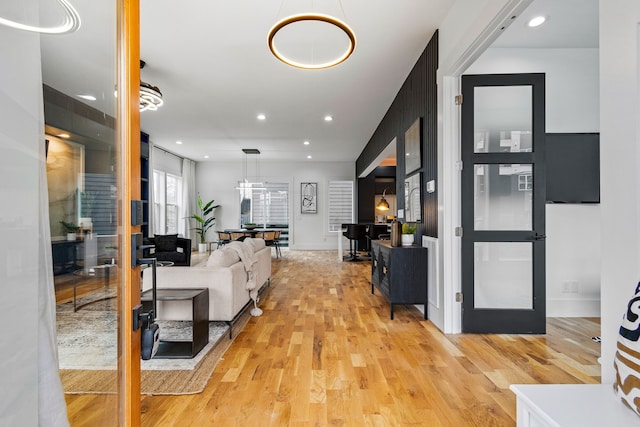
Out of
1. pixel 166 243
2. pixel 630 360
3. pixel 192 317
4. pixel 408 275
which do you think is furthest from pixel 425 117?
pixel 166 243

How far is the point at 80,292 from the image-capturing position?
2.67ft

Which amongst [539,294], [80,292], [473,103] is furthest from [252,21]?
[539,294]

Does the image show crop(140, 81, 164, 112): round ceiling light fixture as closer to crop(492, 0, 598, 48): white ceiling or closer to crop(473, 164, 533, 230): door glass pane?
crop(473, 164, 533, 230): door glass pane

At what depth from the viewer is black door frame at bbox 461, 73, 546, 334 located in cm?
288

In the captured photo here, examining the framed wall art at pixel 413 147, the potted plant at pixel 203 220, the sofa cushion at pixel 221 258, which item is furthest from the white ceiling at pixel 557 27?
the potted plant at pixel 203 220

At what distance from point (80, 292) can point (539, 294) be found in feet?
11.3

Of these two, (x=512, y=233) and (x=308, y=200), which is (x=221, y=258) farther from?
(x=308, y=200)

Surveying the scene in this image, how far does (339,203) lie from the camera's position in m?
10.1

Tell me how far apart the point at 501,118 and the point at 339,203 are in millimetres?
7279

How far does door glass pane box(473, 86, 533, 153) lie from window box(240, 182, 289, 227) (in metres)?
7.67

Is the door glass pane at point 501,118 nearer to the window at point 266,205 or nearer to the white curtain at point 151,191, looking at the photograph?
the white curtain at point 151,191

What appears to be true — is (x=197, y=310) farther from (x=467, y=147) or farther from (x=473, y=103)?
(x=473, y=103)

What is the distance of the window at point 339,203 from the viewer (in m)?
10.1

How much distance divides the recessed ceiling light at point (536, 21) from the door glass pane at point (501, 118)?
0.55m
